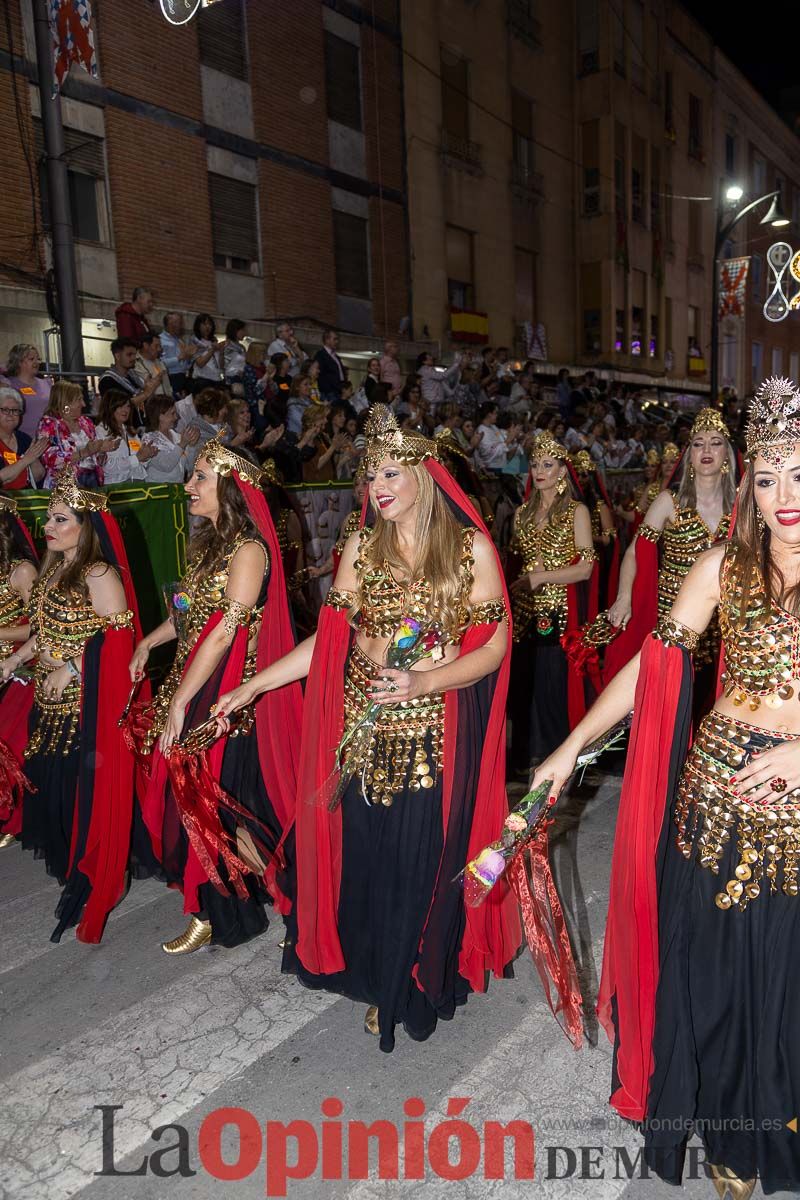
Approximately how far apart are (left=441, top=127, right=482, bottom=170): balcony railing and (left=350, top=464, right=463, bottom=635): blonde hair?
19.3 meters

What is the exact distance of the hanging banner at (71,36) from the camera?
28.3ft

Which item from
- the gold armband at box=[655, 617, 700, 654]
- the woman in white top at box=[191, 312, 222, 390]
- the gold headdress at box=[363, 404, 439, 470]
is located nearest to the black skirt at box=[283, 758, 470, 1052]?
the gold armband at box=[655, 617, 700, 654]

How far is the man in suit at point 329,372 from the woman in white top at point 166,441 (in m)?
3.86

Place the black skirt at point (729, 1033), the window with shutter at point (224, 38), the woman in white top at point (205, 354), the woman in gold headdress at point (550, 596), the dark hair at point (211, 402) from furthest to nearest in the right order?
the window with shutter at point (224, 38) → the woman in white top at point (205, 354) → the dark hair at point (211, 402) → the woman in gold headdress at point (550, 596) → the black skirt at point (729, 1033)

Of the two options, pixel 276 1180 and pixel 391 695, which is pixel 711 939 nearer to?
pixel 391 695

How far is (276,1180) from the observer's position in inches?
103

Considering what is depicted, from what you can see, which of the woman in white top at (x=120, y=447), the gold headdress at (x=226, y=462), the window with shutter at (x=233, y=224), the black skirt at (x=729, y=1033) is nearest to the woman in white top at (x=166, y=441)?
the woman in white top at (x=120, y=447)

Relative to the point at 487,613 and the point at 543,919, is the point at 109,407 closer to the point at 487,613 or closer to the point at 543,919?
the point at 487,613

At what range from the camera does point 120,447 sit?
789cm

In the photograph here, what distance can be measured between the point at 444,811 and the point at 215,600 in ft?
4.60

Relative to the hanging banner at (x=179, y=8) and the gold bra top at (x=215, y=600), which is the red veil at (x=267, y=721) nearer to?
the gold bra top at (x=215, y=600)

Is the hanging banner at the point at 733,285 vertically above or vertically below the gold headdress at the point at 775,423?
Answer: above

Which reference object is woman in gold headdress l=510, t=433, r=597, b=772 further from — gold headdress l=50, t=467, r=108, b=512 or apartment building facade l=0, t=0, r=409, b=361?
apartment building facade l=0, t=0, r=409, b=361

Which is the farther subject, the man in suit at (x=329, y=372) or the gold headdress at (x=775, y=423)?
the man in suit at (x=329, y=372)
